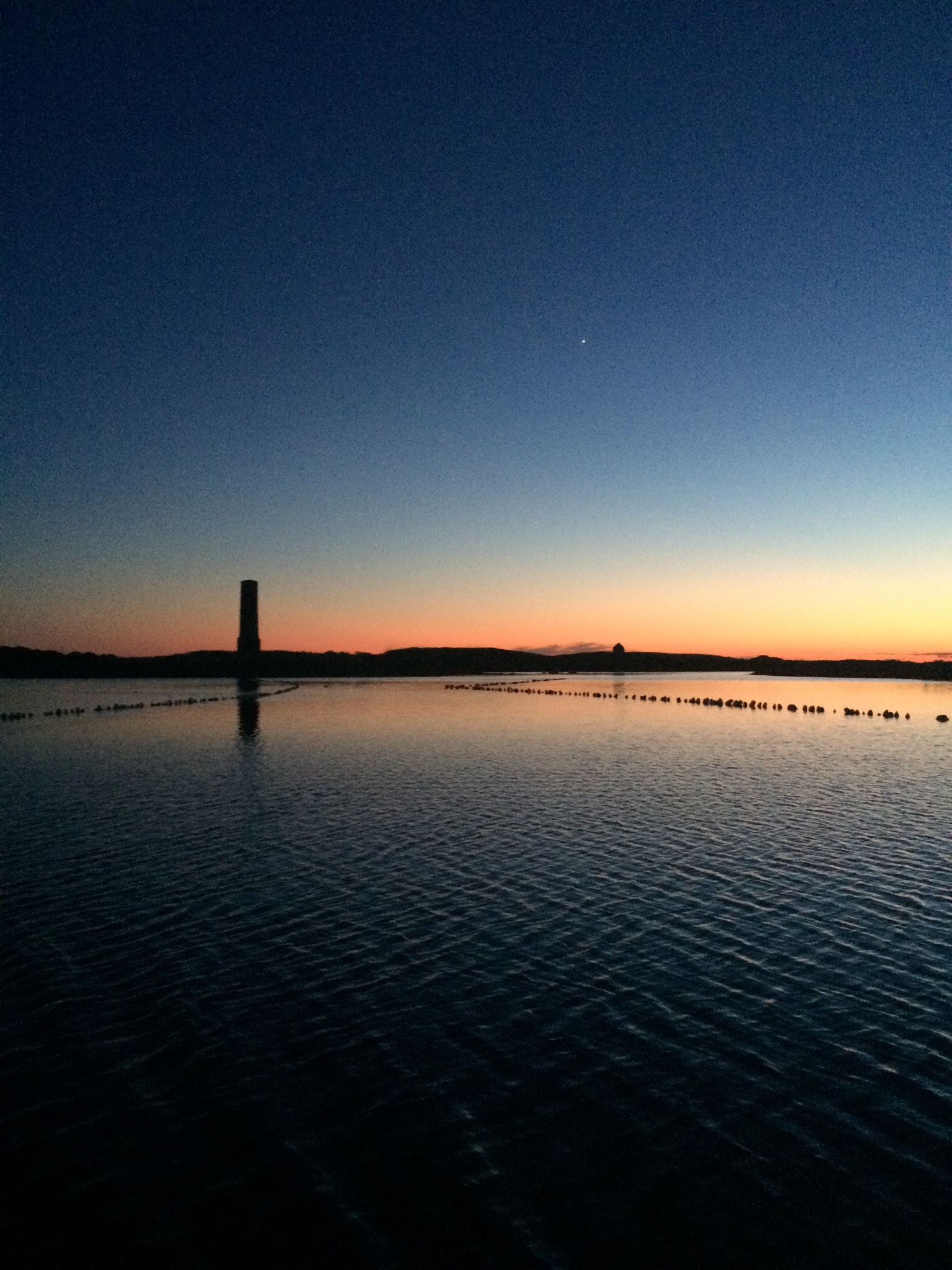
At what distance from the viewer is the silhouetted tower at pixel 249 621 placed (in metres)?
192

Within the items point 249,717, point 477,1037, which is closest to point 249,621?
point 249,717

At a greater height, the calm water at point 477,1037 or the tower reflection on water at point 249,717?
the tower reflection on water at point 249,717

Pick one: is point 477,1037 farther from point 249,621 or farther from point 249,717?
point 249,621

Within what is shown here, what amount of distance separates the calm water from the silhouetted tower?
159 metres

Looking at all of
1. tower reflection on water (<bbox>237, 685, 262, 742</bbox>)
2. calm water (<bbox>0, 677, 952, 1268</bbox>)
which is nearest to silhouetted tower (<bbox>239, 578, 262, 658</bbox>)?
tower reflection on water (<bbox>237, 685, 262, 742</bbox>)

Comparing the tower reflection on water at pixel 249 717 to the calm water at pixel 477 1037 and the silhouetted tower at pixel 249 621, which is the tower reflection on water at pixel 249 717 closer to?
the calm water at pixel 477 1037

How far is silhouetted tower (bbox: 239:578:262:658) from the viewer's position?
630 ft

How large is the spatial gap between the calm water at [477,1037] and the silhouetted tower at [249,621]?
159493mm

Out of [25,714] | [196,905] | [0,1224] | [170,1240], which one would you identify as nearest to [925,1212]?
[170,1240]

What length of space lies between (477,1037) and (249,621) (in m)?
188

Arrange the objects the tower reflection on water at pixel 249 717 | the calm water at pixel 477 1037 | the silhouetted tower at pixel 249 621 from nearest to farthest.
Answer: the calm water at pixel 477 1037, the tower reflection on water at pixel 249 717, the silhouetted tower at pixel 249 621

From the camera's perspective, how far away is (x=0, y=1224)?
991 cm

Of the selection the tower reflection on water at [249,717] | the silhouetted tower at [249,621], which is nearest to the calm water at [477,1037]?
the tower reflection on water at [249,717]

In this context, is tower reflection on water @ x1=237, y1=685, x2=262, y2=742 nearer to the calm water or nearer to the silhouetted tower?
the calm water
